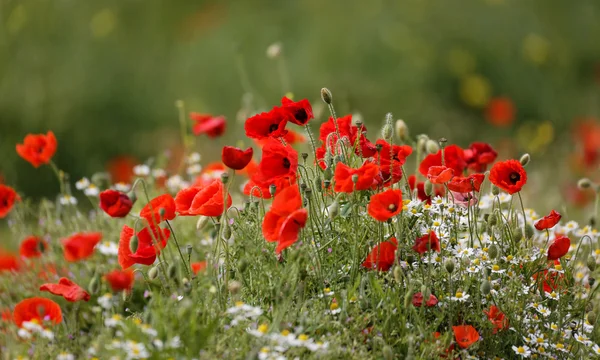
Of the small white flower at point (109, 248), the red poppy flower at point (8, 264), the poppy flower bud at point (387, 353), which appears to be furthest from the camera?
the red poppy flower at point (8, 264)

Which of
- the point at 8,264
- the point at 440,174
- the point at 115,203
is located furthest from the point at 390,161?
the point at 8,264

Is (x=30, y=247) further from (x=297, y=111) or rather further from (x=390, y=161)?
(x=390, y=161)

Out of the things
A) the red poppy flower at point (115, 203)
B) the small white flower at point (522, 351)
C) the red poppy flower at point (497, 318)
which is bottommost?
the small white flower at point (522, 351)

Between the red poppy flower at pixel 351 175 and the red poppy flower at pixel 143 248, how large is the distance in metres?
0.52

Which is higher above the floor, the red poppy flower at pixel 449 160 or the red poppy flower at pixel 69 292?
the red poppy flower at pixel 449 160

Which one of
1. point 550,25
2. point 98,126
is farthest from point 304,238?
point 550,25

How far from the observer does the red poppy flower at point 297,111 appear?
7.56ft

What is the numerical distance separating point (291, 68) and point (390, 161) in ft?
14.2

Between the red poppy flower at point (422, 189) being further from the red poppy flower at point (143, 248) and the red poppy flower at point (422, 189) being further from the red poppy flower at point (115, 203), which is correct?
the red poppy flower at point (115, 203)

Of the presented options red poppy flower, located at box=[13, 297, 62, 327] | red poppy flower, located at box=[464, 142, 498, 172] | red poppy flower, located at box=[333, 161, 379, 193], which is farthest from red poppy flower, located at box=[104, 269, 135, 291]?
red poppy flower, located at box=[464, 142, 498, 172]

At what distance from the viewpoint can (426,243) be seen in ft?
7.45

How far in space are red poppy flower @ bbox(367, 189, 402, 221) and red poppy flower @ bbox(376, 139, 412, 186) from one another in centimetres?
20

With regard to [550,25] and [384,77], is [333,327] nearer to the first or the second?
[384,77]

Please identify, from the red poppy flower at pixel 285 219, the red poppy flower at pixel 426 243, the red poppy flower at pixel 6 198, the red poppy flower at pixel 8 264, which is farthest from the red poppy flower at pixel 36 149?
the red poppy flower at pixel 426 243
